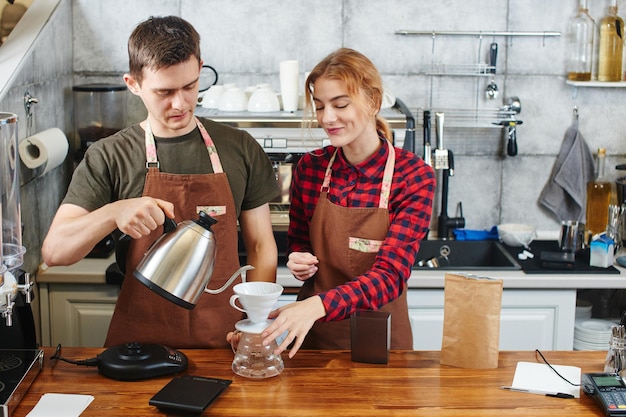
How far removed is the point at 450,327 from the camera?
7.40 feet

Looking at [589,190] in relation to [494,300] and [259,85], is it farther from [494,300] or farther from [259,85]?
[494,300]

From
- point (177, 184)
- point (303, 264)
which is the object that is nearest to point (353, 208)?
point (303, 264)

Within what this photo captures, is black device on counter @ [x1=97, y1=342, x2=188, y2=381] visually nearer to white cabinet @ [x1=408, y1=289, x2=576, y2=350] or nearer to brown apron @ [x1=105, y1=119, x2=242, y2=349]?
brown apron @ [x1=105, y1=119, x2=242, y2=349]

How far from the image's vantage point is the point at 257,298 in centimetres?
207

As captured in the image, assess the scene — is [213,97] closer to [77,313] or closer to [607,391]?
[77,313]

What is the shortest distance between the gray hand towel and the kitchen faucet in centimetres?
44

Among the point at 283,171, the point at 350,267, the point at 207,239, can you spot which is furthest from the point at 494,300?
the point at 283,171

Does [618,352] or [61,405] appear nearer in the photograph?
[61,405]

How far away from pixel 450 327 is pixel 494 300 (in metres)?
0.14

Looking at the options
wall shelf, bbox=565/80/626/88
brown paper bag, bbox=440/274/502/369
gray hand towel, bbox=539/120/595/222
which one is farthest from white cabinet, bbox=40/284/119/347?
wall shelf, bbox=565/80/626/88

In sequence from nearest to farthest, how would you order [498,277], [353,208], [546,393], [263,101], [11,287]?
[11,287] → [546,393] → [353,208] → [498,277] → [263,101]

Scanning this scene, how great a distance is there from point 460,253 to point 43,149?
179cm

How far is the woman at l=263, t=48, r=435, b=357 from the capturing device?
94.2 inches

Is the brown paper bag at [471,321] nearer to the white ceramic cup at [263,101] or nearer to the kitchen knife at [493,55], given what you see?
the white ceramic cup at [263,101]
